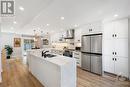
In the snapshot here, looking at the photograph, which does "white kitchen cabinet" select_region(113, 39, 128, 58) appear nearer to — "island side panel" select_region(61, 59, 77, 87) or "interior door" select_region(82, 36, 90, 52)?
"interior door" select_region(82, 36, 90, 52)

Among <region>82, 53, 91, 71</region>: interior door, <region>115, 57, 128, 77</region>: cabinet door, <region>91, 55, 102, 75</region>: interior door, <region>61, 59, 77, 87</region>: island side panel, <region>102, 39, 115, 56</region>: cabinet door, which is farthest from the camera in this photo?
<region>82, 53, 91, 71</region>: interior door

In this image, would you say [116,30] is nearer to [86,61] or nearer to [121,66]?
[121,66]

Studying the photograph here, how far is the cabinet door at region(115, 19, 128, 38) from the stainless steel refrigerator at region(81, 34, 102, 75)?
73 centimetres

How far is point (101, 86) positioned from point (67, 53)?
3527mm

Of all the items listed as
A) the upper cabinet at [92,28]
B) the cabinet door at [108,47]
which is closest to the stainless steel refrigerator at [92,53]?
the upper cabinet at [92,28]

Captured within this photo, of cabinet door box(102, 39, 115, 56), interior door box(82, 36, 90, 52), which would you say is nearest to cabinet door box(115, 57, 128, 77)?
cabinet door box(102, 39, 115, 56)

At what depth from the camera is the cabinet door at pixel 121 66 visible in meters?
4.05

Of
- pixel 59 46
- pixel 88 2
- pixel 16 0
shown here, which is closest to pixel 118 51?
pixel 88 2

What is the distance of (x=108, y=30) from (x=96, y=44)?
0.87m

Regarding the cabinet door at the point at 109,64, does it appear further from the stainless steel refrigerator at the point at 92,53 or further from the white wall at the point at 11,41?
the white wall at the point at 11,41

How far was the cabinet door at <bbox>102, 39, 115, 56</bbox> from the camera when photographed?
4.58 meters

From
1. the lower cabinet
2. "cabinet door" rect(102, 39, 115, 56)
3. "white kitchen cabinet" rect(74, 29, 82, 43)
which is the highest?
"white kitchen cabinet" rect(74, 29, 82, 43)

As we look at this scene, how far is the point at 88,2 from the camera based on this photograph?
292 cm

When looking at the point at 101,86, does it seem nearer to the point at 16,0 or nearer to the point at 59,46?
the point at 16,0
